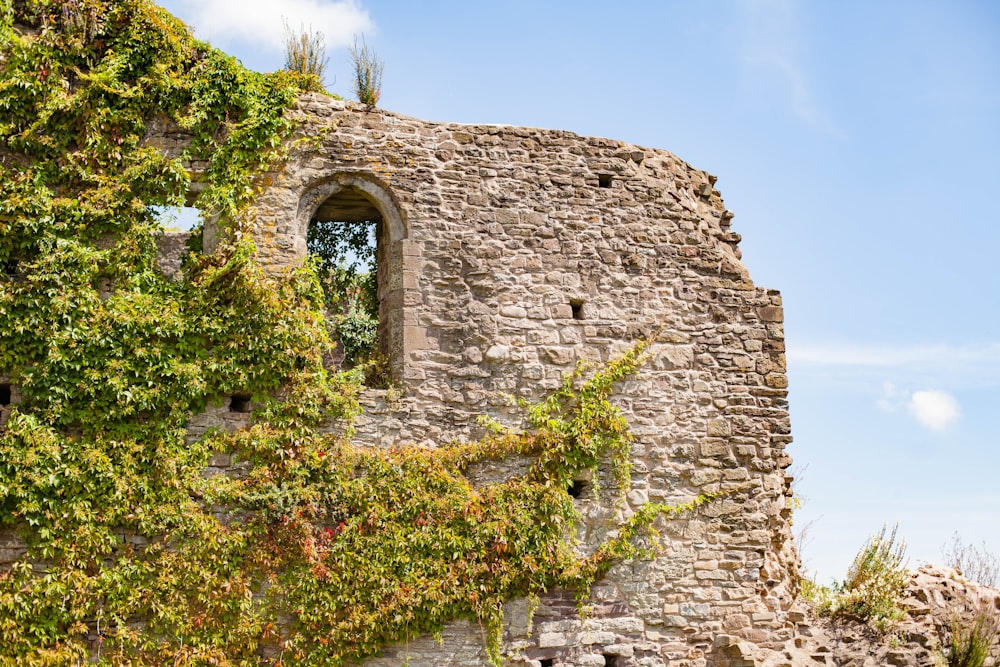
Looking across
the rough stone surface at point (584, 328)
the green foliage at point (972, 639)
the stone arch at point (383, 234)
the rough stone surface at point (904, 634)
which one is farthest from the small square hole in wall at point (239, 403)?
the green foliage at point (972, 639)

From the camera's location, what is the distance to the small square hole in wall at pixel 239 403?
29.4 ft

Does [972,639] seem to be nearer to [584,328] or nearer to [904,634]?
[904,634]

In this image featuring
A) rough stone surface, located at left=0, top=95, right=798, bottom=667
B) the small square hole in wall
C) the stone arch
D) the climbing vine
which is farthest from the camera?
the stone arch

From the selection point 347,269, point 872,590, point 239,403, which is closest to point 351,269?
point 347,269

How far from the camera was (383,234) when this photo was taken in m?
10.1

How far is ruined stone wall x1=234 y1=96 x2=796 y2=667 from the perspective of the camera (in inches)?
370

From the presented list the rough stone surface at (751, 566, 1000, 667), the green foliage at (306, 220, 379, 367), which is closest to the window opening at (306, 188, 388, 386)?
the green foliage at (306, 220, 379, 367)

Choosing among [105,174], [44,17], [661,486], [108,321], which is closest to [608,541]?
[661,486]

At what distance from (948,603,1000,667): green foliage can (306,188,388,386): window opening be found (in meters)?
6.40

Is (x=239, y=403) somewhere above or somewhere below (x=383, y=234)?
below

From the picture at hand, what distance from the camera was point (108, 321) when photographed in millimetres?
8656

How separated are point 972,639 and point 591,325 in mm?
5057

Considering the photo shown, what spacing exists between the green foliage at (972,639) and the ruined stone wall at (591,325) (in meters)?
1.79

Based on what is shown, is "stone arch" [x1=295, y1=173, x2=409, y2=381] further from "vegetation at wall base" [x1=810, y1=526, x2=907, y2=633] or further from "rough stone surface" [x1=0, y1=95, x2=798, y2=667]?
"vegetation at wall base" [x1=810, y1=526, x2=907, y2=633]
